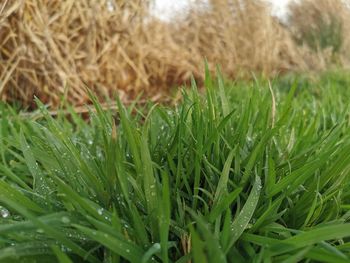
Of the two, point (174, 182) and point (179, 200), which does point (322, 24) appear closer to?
point (174, 182)

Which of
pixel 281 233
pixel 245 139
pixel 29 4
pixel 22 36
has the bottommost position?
pixel 281 233

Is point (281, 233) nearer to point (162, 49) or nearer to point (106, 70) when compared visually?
point (106, 70)

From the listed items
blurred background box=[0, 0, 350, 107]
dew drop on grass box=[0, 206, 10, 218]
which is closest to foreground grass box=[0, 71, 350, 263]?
dew drop on grass box=[0, 206, 10, 218]

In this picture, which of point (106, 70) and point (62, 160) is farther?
point (106, 70)

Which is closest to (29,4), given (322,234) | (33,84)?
(33,84)

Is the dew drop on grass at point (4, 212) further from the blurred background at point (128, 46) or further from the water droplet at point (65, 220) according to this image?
the blurred background at point (128, 46)

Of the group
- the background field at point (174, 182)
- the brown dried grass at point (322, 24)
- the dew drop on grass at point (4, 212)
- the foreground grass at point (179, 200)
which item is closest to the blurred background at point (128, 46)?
the background field at point (174, 182)

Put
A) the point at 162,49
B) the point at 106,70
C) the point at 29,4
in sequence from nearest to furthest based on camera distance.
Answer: the point at 29,4, the point at 106,70, the point at 162,49

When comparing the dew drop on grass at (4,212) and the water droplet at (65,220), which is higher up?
the water droplet at (65,220)
